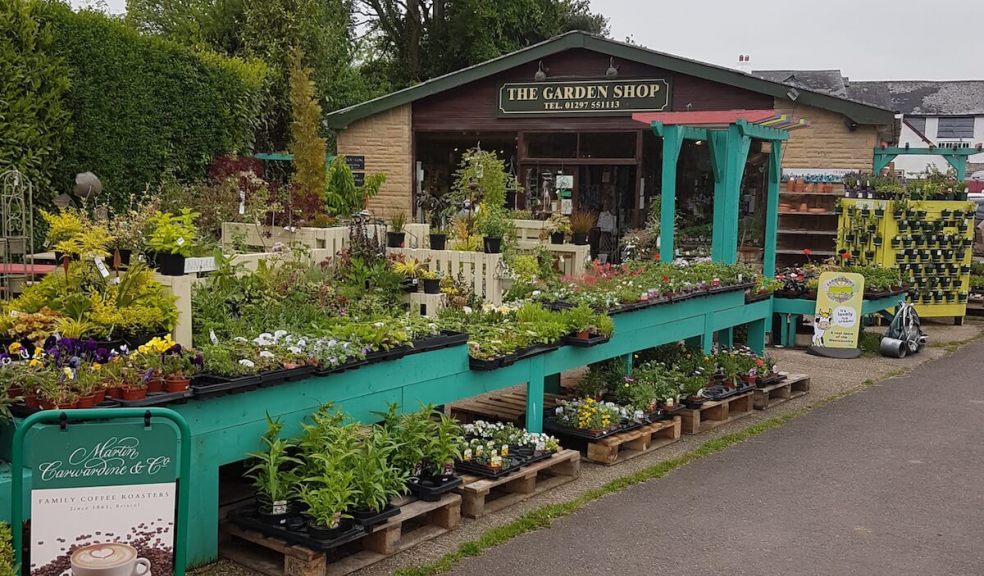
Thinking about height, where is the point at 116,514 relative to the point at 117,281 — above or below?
below

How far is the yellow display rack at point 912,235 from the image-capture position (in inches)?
553

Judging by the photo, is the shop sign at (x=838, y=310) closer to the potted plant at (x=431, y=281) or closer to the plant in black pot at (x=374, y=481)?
the potted plant at (x=431, y=281)

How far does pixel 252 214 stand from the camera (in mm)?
10031

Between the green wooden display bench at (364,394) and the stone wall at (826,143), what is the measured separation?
722 cm

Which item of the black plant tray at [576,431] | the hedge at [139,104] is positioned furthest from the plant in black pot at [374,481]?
the hedge at [139,104]

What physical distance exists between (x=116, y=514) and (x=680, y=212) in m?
13.8

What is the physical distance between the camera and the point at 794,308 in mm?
12453

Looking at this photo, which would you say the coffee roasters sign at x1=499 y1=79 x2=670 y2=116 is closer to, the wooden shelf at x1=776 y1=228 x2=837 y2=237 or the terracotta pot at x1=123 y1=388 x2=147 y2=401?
the wooden shelf at x1=776 y1=228 x2=837 y2=237

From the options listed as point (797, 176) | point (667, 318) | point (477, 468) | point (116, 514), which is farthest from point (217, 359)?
point (797, 176)

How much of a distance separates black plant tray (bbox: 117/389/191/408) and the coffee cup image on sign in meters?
0.86

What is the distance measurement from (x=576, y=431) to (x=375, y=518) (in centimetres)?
259

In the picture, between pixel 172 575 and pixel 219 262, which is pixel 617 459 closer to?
pixel 219 262

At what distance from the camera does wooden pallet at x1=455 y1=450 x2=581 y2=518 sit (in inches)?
235

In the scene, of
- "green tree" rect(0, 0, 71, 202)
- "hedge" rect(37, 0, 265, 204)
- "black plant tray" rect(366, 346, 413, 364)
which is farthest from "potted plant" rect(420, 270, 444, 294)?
"hedge" rect(37, 0, 265, 204)
